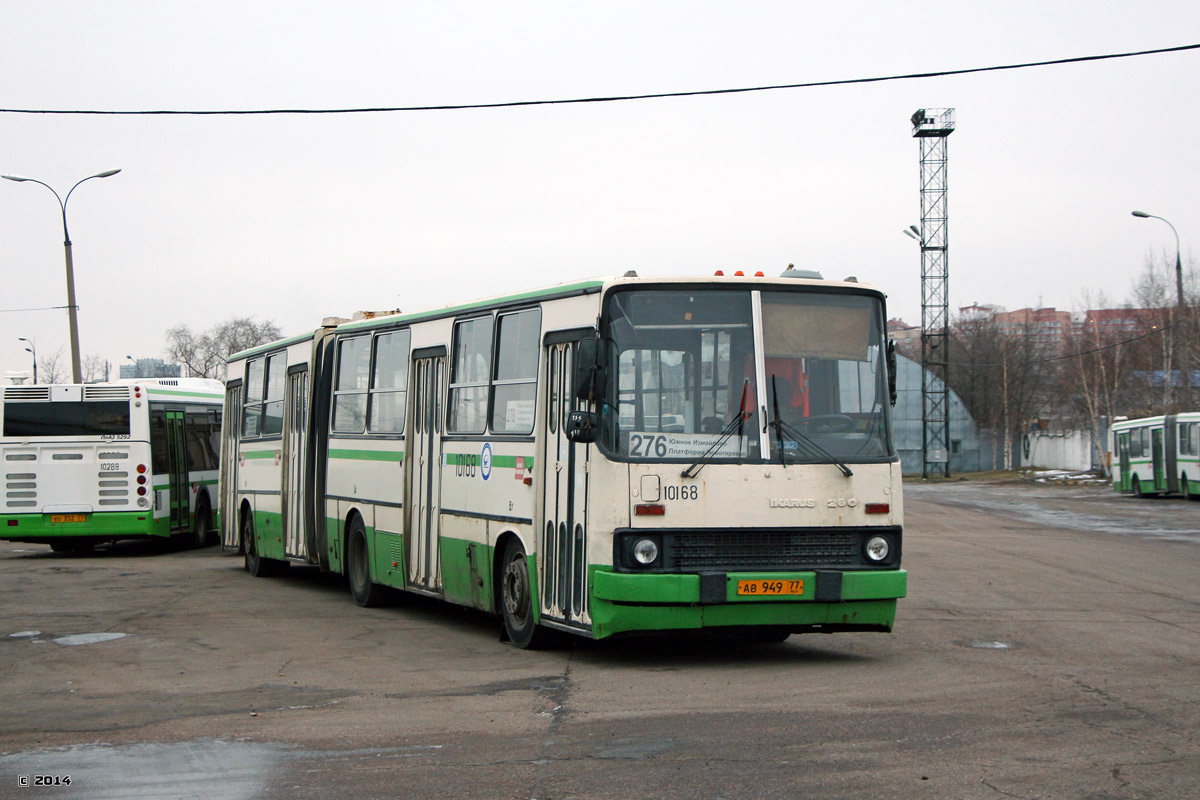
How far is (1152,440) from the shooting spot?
47.0 m

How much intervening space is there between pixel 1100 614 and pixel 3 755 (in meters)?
10.1

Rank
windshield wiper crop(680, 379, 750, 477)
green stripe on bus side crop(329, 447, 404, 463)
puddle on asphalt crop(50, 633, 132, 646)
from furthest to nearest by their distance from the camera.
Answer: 1. green stripe on bus side crop(329, 447, 404, 463)
2. puddle on asphalt crop(50, 633, 132, 646)
3. windshield wiper crop(680, 379, 750, 477)

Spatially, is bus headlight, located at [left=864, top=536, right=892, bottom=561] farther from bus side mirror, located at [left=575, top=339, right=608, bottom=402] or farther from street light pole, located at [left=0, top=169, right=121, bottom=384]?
street light pole, located at [left=0, top=169, right=121, bottom=384]

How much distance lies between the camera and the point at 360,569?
15.3 meters

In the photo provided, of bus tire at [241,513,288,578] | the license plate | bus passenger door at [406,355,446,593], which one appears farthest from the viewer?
bus tire at [241,513,288,578]

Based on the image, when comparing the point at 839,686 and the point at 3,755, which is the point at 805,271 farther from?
the point at 3,755

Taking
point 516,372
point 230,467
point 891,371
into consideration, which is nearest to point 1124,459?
point 230,467

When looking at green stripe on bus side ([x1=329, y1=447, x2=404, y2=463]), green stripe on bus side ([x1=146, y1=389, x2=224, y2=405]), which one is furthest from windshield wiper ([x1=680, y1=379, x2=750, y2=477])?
green stripe on bus side ([x1=146, y1=389, x2=224, y2=405])

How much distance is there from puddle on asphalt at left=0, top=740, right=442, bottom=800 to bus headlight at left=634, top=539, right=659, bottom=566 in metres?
2.81

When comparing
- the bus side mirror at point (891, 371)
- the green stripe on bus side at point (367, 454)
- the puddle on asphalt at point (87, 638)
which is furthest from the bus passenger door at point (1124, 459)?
the puddle on asphalt at point (87, 638)

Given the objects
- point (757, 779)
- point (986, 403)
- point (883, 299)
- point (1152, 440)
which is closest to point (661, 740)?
point (757, 779)

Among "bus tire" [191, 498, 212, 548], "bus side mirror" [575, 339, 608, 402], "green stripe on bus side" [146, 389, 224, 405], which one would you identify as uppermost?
"green stripe on bus side" [146, 389, 224, 405]

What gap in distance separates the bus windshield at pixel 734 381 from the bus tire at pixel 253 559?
1049 centimetres

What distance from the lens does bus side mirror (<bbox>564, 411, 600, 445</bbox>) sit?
10.1 meters
